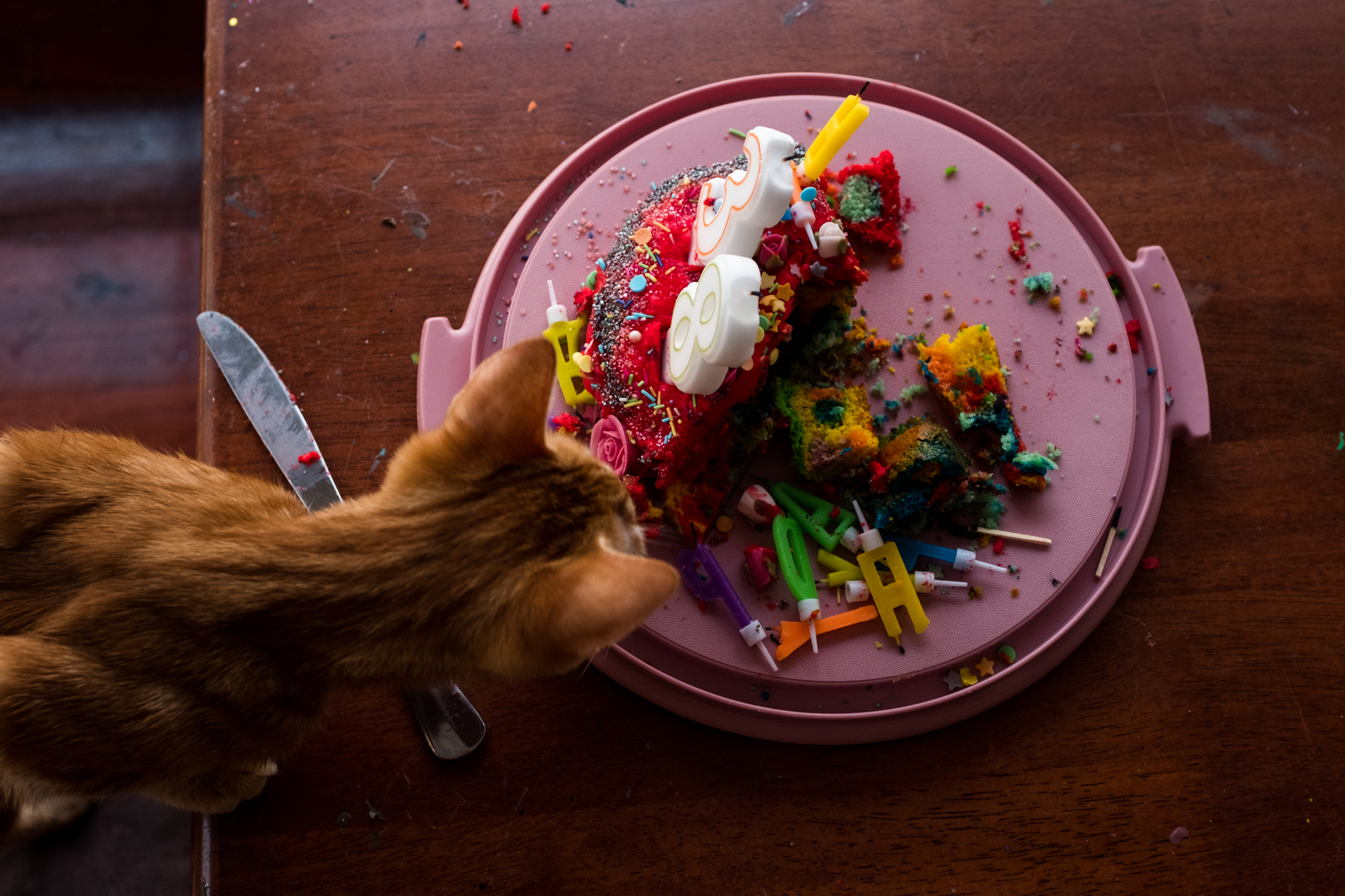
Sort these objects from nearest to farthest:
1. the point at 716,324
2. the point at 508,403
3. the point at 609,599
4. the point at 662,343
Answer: the point at 609,599 < the point at 508,403 < the point at 716,324 < the point at 662,343

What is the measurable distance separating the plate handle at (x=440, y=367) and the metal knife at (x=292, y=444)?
0.54 feet

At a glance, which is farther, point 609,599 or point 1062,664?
point 1062,664

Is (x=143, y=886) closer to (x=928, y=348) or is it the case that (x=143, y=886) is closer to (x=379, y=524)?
(x=379, y=524)

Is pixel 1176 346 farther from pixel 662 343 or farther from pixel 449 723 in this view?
pixel 449 723

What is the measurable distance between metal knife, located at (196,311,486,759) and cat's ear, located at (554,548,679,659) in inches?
19.3

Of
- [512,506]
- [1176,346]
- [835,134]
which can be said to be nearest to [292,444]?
[512,506]

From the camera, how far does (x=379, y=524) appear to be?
0.76 metres

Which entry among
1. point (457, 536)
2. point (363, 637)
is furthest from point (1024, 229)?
point (363, 637)

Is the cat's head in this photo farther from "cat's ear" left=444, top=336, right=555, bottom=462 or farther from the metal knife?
the metal knife

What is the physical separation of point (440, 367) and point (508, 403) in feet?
1.52

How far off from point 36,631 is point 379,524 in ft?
1.25

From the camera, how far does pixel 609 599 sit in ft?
2.13

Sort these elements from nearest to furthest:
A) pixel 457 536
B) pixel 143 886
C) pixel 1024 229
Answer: pixel 457 536
pixel 1024 229
pixel 143 886

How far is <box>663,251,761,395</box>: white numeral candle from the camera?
2.77 feet
